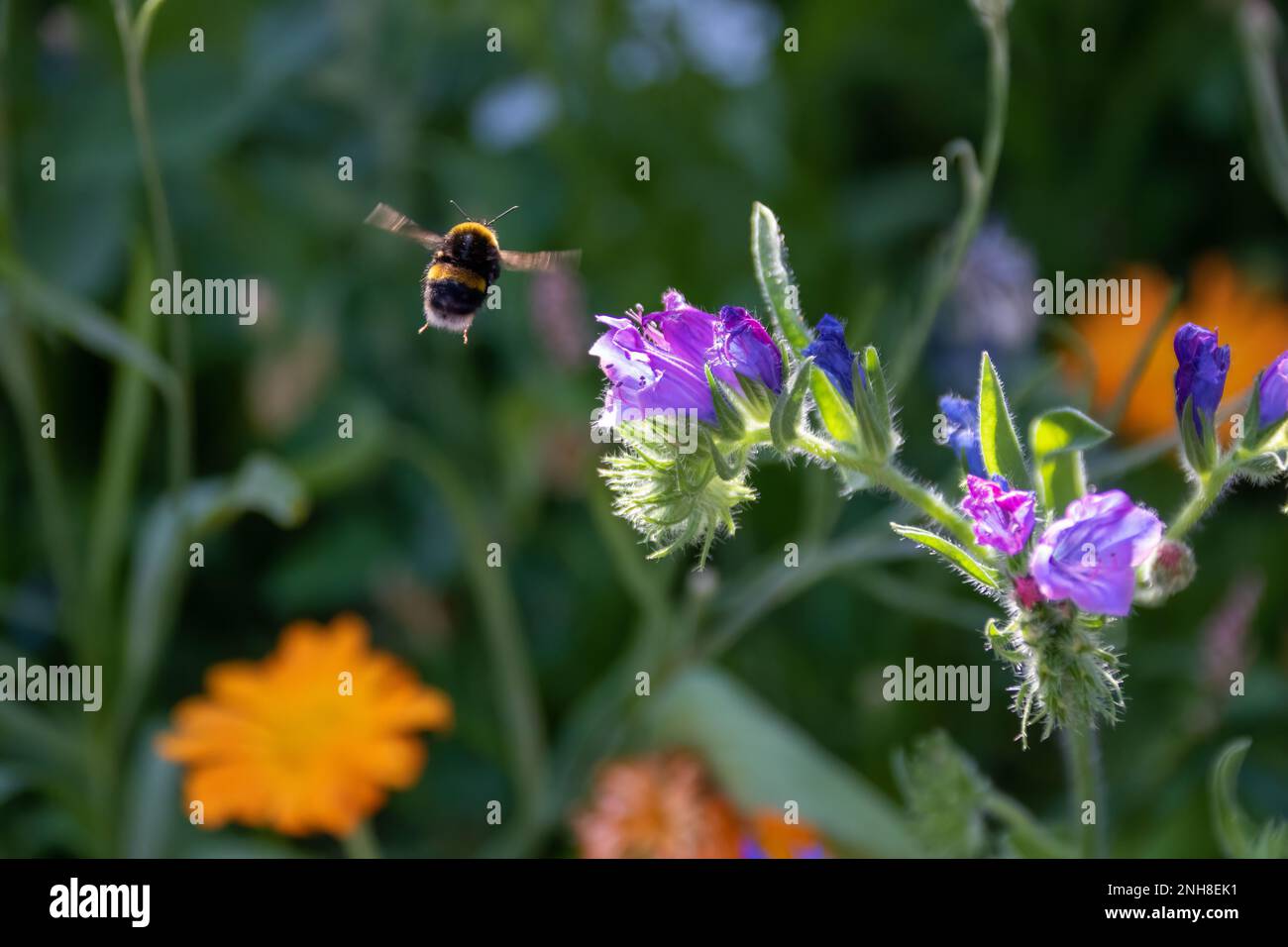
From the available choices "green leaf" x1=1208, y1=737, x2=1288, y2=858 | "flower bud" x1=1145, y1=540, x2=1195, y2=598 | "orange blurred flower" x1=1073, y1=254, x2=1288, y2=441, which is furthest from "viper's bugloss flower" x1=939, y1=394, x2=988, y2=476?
"orange blurred flower" x1=1073, y1=254, x2=1288, y2=441

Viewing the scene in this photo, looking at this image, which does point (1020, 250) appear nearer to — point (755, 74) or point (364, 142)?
point (755, 74)

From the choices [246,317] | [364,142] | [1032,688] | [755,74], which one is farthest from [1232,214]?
[1032,688]

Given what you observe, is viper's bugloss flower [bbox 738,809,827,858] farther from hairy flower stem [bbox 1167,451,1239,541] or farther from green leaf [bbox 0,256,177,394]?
green leaf [bbox 0,256,177,394]

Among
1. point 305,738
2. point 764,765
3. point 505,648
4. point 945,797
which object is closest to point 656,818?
point 764,765

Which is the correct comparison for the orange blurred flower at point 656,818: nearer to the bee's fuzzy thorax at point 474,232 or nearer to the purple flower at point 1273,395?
the bee's fuzzy thorax at point 474,232

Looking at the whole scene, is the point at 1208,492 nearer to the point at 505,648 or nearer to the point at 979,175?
the point at 979,175

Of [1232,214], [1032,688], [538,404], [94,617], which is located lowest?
[1032,688]

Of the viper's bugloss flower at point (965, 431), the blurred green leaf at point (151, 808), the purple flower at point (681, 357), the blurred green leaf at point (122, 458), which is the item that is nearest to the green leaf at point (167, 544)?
the blurred green leaf at point (122, 458)

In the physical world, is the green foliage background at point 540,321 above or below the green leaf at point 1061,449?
above
